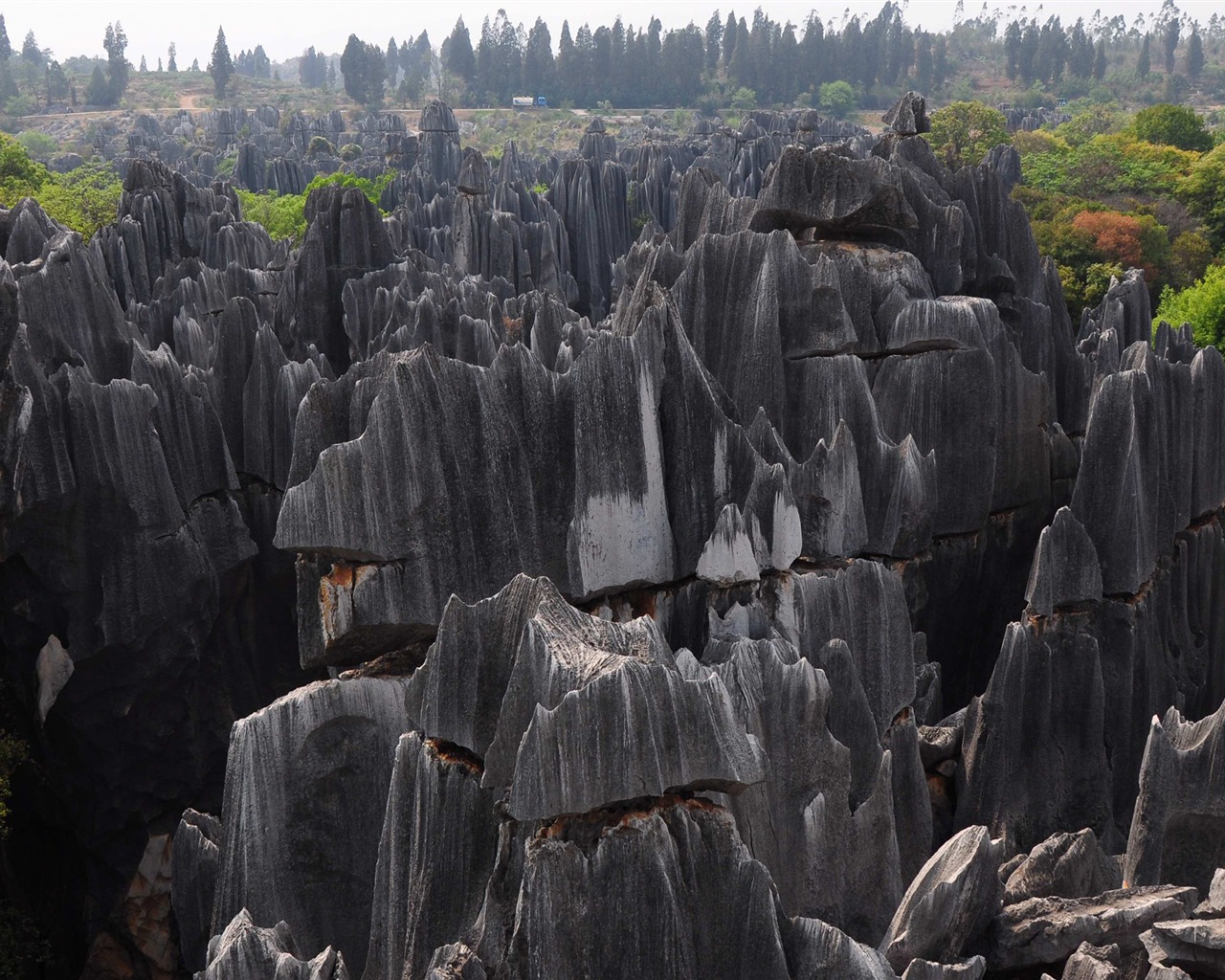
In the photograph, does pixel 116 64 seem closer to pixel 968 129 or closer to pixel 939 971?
pixel 968 129

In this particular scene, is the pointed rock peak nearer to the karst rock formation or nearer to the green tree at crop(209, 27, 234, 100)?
the karst rock formation

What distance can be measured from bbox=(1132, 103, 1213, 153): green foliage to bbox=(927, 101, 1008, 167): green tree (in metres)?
6.70

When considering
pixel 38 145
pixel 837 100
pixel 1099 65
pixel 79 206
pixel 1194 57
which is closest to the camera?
pixel 79 206

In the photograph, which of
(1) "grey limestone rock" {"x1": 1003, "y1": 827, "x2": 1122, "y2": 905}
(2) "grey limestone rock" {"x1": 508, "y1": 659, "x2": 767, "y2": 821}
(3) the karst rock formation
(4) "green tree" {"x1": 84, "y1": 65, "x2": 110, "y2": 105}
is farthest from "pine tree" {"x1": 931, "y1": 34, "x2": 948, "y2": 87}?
(2) "grey limestone rock" {"x1": 508, "y1": 659, "x2": 767, "y2": 821}

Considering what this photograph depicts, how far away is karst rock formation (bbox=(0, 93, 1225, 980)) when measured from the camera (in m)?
6.62

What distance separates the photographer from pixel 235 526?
1498 centimetres

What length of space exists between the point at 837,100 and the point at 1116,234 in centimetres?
8186

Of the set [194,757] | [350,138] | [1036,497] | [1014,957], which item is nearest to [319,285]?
[194,757]

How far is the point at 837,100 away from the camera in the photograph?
113438 mm

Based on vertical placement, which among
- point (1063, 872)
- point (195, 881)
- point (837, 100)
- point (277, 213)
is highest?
point (837, 100)

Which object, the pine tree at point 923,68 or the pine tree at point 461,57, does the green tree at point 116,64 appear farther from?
the pine tree at point 923,68

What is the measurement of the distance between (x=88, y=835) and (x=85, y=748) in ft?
3.16

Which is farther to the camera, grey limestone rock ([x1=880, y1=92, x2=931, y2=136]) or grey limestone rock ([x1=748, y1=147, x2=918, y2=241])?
grey limestone rock ([x1=880, y1=92, x2=931, y2=136])

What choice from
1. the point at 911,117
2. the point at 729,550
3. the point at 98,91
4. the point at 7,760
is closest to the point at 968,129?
the point at 911,117
